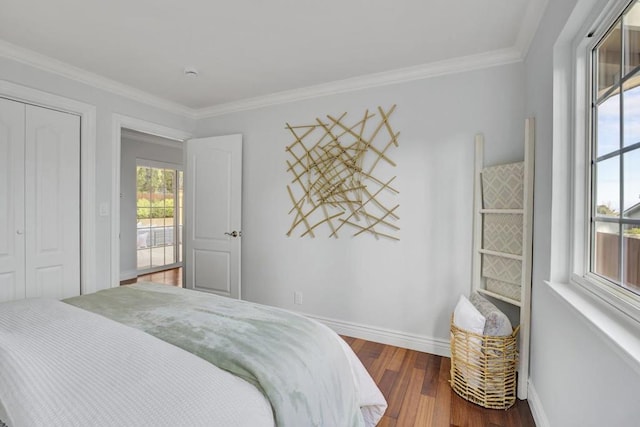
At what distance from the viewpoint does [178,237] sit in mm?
5879

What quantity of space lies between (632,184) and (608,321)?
0.46 m

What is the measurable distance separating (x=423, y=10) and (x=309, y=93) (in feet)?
4.40

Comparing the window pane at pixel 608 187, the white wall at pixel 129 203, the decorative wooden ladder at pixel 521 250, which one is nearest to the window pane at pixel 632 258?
the window pane at pixel 608 187

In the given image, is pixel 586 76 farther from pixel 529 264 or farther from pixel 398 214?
pixel 398 214

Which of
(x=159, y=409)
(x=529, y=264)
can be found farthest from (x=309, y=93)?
(x=159, y=409)

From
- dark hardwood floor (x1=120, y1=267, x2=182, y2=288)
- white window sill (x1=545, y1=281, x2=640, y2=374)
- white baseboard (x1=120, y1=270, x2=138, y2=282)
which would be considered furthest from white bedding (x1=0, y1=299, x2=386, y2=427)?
white baseboard (x1=120, y1=270, x2=138, y2=282)

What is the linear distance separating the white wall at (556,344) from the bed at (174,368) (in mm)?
805

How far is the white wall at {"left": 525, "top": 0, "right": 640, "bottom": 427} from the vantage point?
919 millimetres

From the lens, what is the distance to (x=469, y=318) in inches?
76.2

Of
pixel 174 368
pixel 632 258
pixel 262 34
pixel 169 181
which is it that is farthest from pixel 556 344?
pixel 169 181

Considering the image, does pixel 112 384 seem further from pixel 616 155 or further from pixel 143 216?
pixel 143 216

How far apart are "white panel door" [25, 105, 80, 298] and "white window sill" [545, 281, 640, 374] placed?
11.1 ft

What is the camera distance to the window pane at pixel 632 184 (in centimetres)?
100

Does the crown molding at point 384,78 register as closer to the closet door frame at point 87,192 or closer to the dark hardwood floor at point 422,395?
the closet door frame at point 87,192
